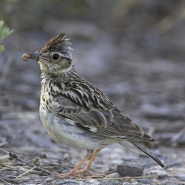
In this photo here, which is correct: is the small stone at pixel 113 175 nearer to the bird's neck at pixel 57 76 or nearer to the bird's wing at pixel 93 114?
the bird's wing at pixel 93 114

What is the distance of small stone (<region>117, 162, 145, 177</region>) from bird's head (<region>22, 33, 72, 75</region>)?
134 cm

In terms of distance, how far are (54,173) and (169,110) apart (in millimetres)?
4456

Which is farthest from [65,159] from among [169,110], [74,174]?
[169,110]

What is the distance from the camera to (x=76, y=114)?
5.98 metres

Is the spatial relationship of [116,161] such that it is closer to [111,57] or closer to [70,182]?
[70,182]

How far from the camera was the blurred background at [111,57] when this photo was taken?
8.55m

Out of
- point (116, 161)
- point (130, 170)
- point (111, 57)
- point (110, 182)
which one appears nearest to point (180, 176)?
point (130, 170)

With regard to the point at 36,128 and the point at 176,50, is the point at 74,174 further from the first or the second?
the point at 176,50

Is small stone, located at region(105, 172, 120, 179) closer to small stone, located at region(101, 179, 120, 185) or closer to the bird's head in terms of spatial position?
small stone, located at region(101, 179, 120, 185)

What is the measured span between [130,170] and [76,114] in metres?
0.88

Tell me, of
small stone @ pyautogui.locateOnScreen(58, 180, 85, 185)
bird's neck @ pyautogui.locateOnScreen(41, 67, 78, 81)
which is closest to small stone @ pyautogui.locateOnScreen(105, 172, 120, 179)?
small stone @ pyautogui.locateOnScreen(58, 180, 85, 185)

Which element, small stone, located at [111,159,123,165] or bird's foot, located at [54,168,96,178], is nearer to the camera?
bird's foot, located at [54,168,96,178]

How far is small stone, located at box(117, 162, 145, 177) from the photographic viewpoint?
5984mm

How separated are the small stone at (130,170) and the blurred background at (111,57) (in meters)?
1.71
